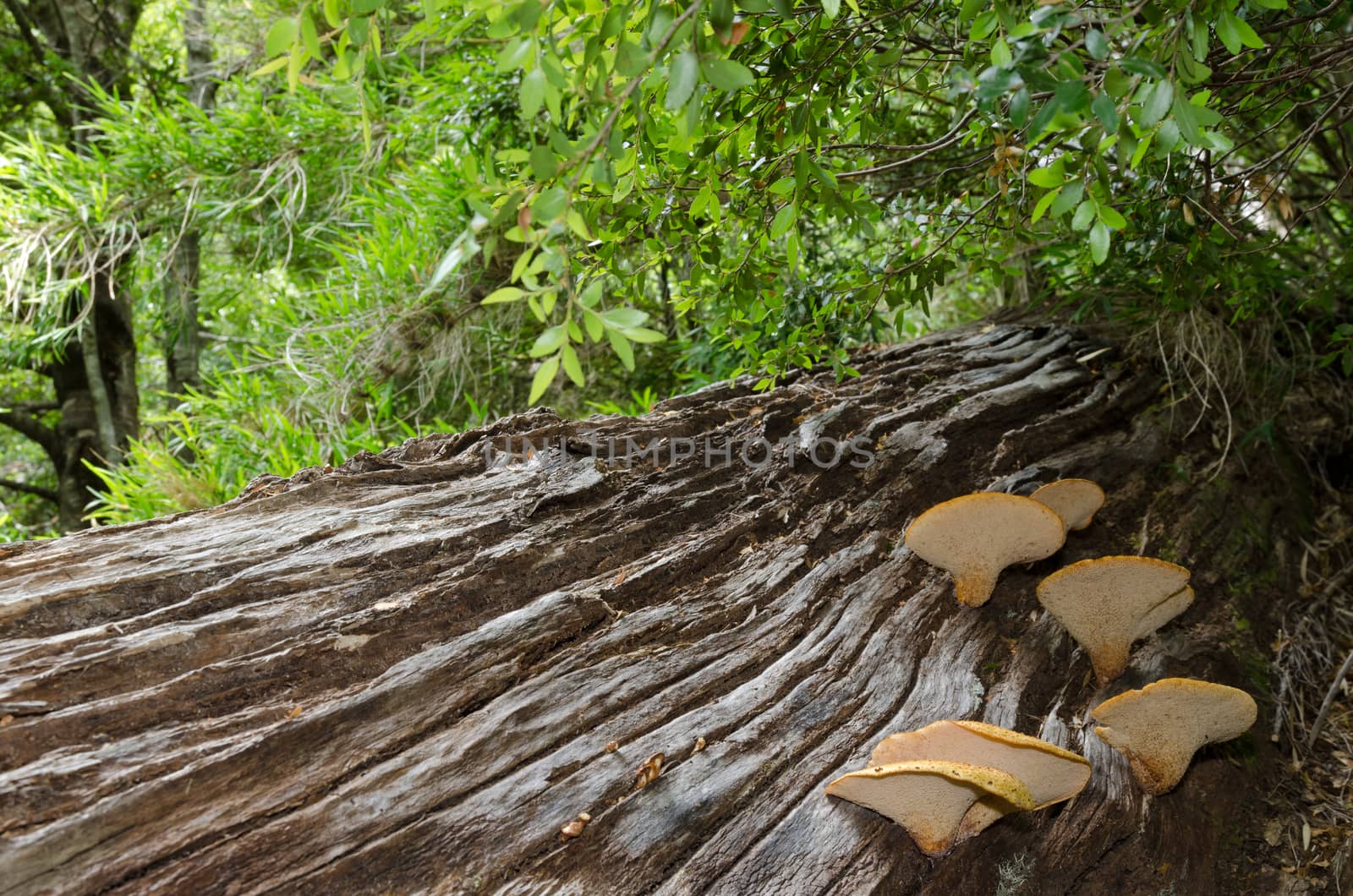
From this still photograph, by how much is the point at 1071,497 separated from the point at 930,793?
114 centimetres

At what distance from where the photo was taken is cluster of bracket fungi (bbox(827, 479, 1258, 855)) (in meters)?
1.32

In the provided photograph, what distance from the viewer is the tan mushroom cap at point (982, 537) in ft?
5.73

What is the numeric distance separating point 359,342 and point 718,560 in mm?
2769

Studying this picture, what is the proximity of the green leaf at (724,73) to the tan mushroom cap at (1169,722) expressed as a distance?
4.38ft

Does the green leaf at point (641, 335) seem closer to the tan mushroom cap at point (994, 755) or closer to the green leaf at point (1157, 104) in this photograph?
the green leaf at point (1157, 104)

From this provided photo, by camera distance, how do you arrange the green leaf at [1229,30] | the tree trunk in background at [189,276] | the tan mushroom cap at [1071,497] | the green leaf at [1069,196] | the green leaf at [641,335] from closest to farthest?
the green leaf at [641,335] < the green leaf at [1229,30] < the green leaf at [1069,196] < the tan mushroom cap at [1071,497] < the tree trunk in background at [189,276]

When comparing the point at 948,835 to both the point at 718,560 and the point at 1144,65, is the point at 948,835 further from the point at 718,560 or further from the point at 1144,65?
the point at 1144,65

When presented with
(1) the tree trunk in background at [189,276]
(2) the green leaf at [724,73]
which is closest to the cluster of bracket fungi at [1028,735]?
(2) the green leaf at [724,73]

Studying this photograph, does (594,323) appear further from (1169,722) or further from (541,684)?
(1169,722)

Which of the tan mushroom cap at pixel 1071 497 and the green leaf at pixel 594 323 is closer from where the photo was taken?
the green leaf at pixel 594 323

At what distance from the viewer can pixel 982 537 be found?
6.12ft

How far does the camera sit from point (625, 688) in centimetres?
158

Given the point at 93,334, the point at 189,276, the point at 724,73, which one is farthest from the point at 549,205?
the point at 93,334

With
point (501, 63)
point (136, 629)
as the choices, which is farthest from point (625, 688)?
point (501, 63)
